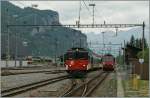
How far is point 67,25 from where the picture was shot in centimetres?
6025

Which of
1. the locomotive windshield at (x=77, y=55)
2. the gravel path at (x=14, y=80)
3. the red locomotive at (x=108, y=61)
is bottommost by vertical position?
the gravel path at (x=14, y=80)

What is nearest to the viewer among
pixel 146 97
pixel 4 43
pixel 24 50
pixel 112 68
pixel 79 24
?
pixel 146 97

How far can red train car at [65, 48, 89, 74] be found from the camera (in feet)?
148

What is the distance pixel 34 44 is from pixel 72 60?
12993 centimetres

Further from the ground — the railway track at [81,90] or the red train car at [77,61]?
the red train car at [77,61]

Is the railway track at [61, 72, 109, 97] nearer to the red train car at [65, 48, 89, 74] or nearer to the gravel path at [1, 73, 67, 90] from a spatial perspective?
the gravel path at [1, 73, 67, 90]

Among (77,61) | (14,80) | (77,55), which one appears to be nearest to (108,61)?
(77,55)

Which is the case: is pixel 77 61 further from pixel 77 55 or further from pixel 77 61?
pixel 77 55

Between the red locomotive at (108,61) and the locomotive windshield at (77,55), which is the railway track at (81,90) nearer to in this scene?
the locomotive windshield at (77,55)

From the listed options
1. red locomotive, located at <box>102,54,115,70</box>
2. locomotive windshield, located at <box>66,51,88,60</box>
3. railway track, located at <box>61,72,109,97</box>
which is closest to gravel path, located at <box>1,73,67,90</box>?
locomotive windshield, located at <box>66,51,88,60</box>

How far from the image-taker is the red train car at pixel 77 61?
148 feet

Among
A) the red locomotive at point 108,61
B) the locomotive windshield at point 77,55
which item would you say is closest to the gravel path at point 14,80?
the locomotive windshield at point 77,55

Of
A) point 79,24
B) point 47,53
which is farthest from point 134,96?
point 47,53

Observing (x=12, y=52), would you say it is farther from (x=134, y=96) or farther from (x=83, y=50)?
(x=134, y=96)
